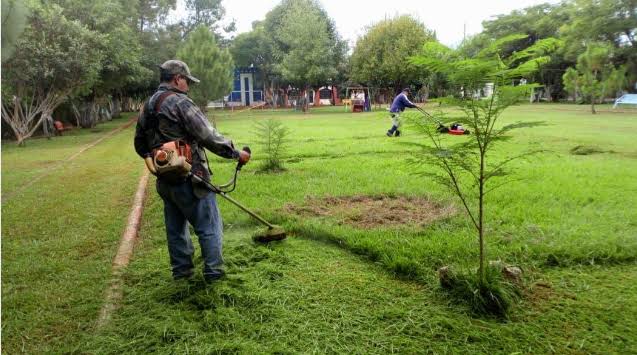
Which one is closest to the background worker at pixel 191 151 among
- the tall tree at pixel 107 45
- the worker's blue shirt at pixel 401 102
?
the worker's blue shirt at pixel 401 102

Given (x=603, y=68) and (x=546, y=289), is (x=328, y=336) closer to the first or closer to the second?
(x=546, y=289)

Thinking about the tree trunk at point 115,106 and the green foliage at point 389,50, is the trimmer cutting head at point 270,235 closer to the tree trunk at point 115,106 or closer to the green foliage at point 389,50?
the green foliage at point 389,50

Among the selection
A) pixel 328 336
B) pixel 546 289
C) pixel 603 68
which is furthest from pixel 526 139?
pixel 603 68

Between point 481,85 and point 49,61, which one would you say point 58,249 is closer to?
point 481,85

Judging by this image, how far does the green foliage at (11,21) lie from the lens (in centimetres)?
447

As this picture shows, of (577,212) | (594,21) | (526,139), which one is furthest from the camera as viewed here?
(594,21)

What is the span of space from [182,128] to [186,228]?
869 mm

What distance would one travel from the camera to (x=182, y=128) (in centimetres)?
371

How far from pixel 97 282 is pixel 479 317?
3.11 metres

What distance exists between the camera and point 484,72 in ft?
10.6

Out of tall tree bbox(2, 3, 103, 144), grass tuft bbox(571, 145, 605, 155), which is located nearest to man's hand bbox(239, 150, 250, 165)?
grass tuft bbox(571, 145, 605, 155)

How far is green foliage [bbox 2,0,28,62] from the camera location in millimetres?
4473

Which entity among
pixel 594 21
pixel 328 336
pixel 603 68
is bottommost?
pixel 328 336

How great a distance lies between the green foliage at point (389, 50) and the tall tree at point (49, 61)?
66.4 ft
